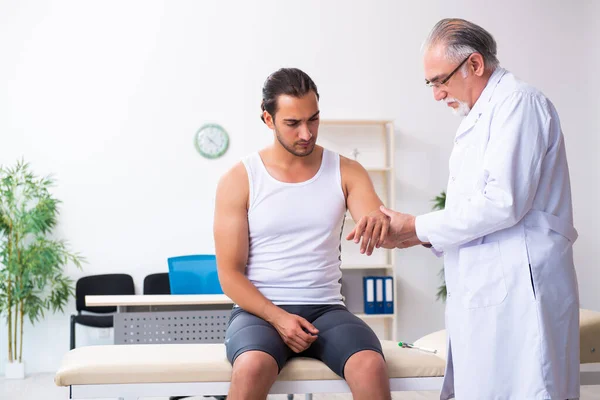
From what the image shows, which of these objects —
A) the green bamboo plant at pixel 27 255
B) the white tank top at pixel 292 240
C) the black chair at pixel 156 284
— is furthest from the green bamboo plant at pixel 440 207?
the white tank top at pixel 292 240

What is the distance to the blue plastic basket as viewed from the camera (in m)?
3.77

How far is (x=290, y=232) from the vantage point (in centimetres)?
204

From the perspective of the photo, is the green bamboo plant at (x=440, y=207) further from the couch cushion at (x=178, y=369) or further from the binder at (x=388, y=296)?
the couch cushion at (x=178, y=369)

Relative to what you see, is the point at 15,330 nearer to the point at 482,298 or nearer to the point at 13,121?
the point at 13,121

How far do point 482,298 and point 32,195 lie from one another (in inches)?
159

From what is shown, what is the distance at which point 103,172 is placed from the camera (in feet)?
16.5

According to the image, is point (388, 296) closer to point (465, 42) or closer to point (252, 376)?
point (252, 376)

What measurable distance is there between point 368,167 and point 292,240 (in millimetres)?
3146

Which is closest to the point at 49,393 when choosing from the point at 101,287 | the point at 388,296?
the point at 101,287

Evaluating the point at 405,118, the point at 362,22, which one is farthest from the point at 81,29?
the point at 405,118

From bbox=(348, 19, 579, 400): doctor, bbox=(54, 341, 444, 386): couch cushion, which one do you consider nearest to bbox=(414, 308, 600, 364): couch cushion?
bbox=(54, 341, 444, 386): couch cushion

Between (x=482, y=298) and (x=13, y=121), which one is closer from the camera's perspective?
(x=482, y=298)

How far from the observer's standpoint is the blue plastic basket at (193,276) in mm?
3766

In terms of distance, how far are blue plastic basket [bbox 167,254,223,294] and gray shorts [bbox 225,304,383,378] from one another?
180cm
